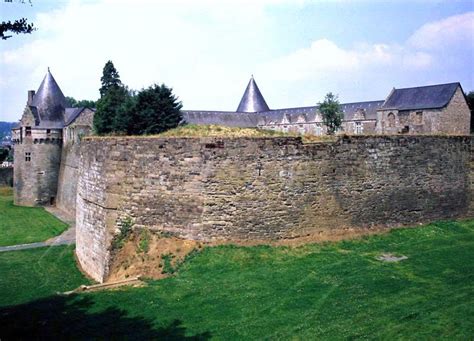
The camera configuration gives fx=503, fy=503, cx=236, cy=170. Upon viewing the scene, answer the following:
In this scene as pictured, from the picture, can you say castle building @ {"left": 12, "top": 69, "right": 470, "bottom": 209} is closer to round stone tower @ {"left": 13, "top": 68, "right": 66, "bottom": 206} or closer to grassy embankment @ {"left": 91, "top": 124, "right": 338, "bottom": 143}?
round stone tower @ {"left": 13, "top": 68, "right": 66, "bottom": 206}

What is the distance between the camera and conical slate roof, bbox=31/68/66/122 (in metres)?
43.5

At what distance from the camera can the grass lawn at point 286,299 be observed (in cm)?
998

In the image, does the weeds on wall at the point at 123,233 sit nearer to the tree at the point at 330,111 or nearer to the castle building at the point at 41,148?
the castle building at the point at 41,148

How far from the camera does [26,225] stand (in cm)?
3080

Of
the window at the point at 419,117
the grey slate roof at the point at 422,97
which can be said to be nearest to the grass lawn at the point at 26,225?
the window at the point at 419,117

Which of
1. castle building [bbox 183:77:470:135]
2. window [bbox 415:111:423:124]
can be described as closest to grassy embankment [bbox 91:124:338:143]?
castle building [bbox 183:77:470:135]

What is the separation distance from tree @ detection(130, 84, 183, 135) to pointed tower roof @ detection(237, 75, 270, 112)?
130 feet

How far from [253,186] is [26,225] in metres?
20.8

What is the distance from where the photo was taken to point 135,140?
1600cm

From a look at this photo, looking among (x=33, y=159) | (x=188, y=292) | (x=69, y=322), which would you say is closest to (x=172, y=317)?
(x=188, y=292)

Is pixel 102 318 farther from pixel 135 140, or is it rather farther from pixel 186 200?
pixel 135 140

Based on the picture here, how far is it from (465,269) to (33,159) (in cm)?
3784

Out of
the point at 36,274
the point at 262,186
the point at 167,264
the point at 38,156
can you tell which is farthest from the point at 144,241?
the point at 38,156

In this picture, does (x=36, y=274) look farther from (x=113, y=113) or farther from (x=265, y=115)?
(x=265, y=115)
